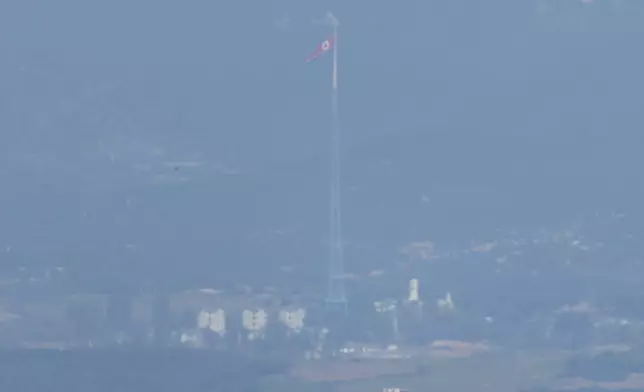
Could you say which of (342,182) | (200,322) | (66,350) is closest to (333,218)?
(342,182)

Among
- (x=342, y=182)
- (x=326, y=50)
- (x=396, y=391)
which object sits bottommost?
(x=396, y=391)

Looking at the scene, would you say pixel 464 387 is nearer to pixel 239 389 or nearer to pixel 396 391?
pixel 396 391

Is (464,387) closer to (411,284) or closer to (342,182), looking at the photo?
(411,284)

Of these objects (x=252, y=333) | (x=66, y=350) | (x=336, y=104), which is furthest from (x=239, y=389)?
(x=336, y=104)

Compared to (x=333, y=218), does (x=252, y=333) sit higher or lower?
lower

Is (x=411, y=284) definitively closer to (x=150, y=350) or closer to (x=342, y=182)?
(x=342, y=182)

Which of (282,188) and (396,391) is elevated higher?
(282,188)

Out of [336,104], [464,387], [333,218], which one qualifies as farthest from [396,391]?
[336,104]

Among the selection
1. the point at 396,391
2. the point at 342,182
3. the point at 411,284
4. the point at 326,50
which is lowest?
the point at 396,391
